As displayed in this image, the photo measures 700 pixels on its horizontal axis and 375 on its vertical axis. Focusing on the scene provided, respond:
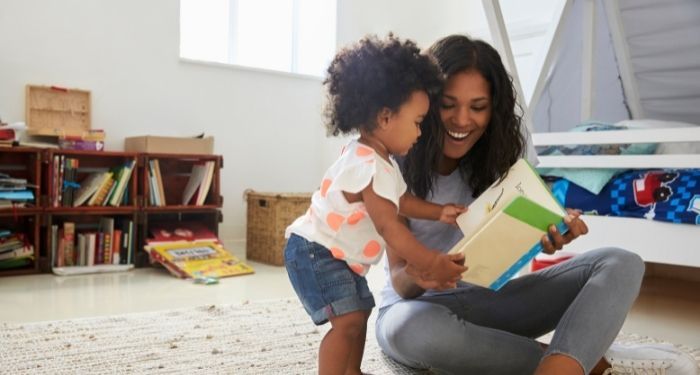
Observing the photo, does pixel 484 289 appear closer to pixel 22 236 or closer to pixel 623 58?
pixel 623 58

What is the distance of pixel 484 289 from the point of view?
1.07m

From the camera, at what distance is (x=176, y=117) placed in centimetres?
300

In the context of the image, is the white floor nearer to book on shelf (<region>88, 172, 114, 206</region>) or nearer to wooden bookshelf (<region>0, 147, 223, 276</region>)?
wooden bookshelf (<region>0, 147, 223, 276</region>)

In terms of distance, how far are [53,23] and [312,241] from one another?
229cm

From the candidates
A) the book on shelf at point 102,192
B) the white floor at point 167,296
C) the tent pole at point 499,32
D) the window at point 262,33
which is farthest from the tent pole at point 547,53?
the window at point 262,33

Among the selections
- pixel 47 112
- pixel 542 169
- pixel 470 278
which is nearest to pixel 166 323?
pixel 470 278

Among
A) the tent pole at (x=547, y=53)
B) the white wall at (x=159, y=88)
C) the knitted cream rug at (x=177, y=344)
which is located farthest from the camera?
the white wall at (x=159, y=88)

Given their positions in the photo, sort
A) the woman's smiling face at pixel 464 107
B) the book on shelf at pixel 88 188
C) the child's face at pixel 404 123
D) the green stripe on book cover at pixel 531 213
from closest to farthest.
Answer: the green stripe on book cover at pixel 531 213
the child's face at pixel 404 123
the woman's smiling face at pixel 464 107
the book on shelf at pixel 88 188

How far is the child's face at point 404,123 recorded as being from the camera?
904mm

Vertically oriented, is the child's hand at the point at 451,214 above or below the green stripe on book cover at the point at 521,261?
above

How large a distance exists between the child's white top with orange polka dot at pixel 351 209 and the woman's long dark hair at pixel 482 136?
15cm

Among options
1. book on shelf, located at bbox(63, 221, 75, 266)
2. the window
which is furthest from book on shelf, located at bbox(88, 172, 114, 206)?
the window

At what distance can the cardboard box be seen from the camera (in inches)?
102

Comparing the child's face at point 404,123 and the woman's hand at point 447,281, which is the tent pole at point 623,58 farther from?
the woman's hand at point 447,281
